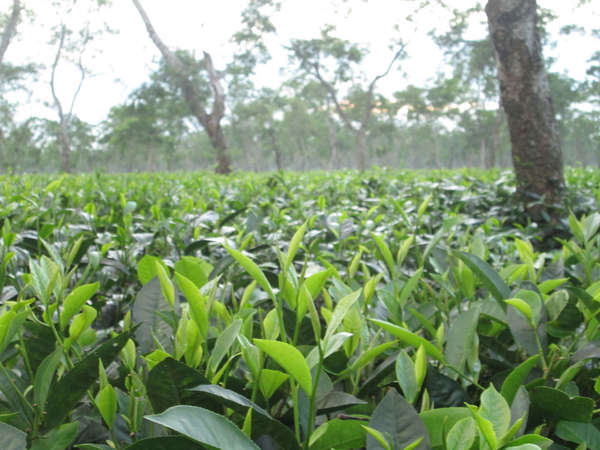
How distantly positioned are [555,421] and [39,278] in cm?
77

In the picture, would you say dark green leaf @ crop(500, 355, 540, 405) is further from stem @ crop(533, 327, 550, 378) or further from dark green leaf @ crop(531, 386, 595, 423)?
stem @ crop(533, 327, 550, 378)

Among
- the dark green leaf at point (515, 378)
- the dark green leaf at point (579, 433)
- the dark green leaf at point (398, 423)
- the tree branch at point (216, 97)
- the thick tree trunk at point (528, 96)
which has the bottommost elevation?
the dark green leaf at point (579, 433)

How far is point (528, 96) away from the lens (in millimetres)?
3311

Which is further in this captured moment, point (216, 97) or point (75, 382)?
point (216, 97)

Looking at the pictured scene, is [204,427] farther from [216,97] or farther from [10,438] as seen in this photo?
[216,97]

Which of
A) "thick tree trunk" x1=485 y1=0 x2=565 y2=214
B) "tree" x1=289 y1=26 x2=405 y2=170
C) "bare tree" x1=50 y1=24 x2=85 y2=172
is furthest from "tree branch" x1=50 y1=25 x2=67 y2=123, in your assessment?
"thick tree trunk" x1=485 y1=0 x2=565 y2=214

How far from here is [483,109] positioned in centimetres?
3631

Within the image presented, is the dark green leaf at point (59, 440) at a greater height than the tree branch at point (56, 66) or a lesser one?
lesser

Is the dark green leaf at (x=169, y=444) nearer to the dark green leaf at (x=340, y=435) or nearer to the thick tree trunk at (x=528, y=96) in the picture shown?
the dark green leaf at (x=340, y=435)

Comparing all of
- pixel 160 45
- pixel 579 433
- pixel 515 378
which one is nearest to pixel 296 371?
pixel 515 378

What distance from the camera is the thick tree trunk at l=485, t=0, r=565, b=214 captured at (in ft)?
10.7

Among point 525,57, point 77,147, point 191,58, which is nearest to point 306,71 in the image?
point 191,58

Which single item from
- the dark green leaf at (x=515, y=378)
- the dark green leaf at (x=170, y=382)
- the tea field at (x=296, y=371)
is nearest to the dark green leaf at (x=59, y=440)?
the tea field at (x=296, y=371)

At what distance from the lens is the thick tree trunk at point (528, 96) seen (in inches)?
128
